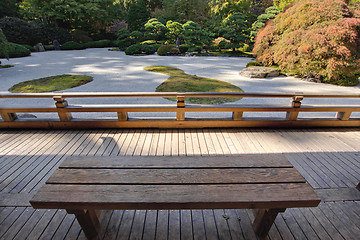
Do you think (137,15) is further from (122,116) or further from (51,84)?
(122,116)

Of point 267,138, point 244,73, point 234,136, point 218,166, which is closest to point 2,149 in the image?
point 218,166

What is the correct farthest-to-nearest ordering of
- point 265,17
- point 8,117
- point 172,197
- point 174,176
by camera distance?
point 265,17, point 8,117, point 174,176, point 172,197

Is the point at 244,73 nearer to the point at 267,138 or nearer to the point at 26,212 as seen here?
the point at 267,138

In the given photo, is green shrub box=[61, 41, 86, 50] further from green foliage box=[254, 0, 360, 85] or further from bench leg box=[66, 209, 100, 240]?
bench leg box=[66, 209, 100, 240]

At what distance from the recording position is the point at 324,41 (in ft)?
21.6

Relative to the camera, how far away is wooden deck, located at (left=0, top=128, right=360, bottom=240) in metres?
1.52

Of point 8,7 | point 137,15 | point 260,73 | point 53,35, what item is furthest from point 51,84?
point 8,7

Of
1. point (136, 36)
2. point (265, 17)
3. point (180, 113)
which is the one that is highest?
point (265, 17)

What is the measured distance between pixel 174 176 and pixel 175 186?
0.09m

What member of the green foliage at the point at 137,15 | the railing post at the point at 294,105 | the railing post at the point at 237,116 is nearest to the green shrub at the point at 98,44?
the green foliage at the point at 137,15

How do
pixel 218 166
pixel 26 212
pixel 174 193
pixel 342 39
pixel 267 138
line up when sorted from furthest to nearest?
pixel 342 39 → pixel 267 138 → pixel 26 212 → pixel 218 166 → pixel 174 193

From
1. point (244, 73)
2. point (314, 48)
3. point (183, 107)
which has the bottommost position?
point (244, 73)

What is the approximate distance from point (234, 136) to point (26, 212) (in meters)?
2.69

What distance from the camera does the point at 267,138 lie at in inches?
112
